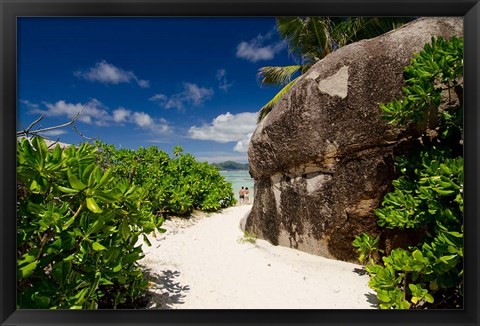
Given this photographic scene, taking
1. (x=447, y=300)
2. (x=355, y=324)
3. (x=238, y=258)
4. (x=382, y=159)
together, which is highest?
(x=382, y=159)

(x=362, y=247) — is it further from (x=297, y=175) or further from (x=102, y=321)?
(x=102, y=321)

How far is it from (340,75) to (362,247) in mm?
2079

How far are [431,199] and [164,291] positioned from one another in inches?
98.0

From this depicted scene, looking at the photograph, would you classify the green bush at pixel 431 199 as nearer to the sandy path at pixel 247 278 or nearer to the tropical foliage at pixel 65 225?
the sandy path at pixel 247 278

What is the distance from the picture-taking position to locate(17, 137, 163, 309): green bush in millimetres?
1248

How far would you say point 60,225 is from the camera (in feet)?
4.20

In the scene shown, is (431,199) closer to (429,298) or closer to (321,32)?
(429,298)

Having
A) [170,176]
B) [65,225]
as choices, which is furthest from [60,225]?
[170,176]

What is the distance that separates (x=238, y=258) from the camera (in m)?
3.23

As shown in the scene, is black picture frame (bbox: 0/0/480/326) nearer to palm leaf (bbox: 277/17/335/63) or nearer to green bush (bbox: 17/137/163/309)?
green bush (bbox: 17/137/163/309)

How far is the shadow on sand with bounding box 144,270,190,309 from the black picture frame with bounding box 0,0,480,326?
0.97 m

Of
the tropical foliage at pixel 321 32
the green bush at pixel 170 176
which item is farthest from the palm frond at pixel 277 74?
the green bush at pixel 170 176

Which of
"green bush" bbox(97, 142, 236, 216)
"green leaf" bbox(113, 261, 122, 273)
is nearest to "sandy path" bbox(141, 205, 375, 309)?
"green leaf" bbox(113, 261, 122, 273)
